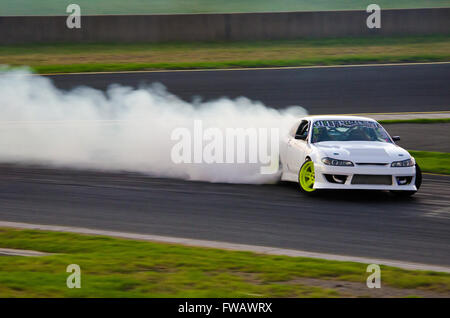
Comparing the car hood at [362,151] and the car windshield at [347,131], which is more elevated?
the car windshield at [347,131]

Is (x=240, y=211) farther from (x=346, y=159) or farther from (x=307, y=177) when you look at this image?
(x=346, y=159)

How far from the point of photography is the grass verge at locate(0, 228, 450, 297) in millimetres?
7383

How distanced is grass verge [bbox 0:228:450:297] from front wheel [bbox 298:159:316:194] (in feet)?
12.9

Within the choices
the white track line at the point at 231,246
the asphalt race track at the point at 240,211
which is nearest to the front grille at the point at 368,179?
the asphalt race track at the point at 240,211

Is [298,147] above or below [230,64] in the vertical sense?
below

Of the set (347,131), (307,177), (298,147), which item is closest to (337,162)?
(307,177)

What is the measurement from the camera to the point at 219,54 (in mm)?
28391

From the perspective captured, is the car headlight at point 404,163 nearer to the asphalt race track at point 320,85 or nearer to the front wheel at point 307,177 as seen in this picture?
the front wheel at point 307,177

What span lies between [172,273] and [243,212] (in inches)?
134

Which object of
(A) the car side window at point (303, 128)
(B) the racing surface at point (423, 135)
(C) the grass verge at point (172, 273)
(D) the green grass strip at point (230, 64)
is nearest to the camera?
(C) the grass verge at point (172, 273)

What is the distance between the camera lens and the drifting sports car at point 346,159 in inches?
482

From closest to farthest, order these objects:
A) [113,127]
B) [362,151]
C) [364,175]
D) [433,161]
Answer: [364,175] → [362,151] → [433,161] → [113,127]

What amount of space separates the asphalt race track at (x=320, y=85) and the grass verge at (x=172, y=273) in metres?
13.8

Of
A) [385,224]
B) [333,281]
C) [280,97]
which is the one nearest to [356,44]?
[280,97]
